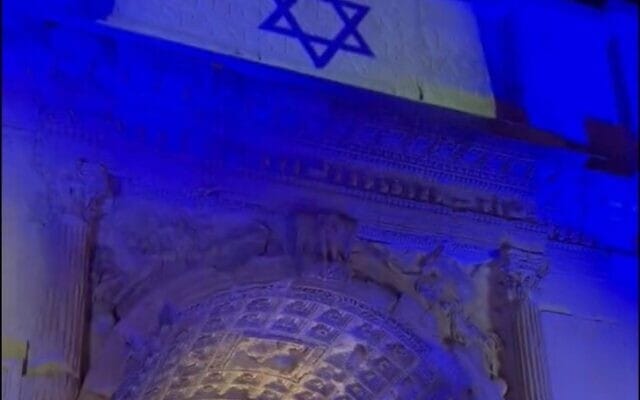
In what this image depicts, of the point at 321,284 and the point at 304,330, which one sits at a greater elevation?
the point at 321,284

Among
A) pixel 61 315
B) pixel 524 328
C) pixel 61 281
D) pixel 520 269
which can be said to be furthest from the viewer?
pixel 520 269

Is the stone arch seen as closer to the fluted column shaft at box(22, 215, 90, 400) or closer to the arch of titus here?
the arch of titus

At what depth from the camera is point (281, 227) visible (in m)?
7.45

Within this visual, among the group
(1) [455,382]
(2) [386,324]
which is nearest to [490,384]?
(1) [455,382]

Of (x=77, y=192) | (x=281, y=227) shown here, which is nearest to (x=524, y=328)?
(x=281, y=227)

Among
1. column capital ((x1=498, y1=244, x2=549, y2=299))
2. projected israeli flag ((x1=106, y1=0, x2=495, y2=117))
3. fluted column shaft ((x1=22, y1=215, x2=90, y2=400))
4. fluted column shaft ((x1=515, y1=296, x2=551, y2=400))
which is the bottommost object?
fluted column shaft ((x1=22, y1=215, x2=90, y2=400))

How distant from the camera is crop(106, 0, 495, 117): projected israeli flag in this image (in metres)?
7.73

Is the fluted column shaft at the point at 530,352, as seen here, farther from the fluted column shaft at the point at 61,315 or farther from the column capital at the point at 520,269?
the fluted column shaft at the point at 61,315

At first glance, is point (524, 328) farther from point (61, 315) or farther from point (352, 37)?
point (61, 315)

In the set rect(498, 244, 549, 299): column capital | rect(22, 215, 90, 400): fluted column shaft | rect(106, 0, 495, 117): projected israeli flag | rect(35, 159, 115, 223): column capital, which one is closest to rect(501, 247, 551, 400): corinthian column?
rect(498, 244, 549, 299): column capital

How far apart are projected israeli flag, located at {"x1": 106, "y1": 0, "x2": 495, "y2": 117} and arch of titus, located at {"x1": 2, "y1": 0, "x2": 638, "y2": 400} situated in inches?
0.8

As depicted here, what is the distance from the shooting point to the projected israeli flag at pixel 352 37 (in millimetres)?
7730

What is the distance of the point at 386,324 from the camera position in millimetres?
7488

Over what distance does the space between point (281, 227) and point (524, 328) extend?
1598mm
